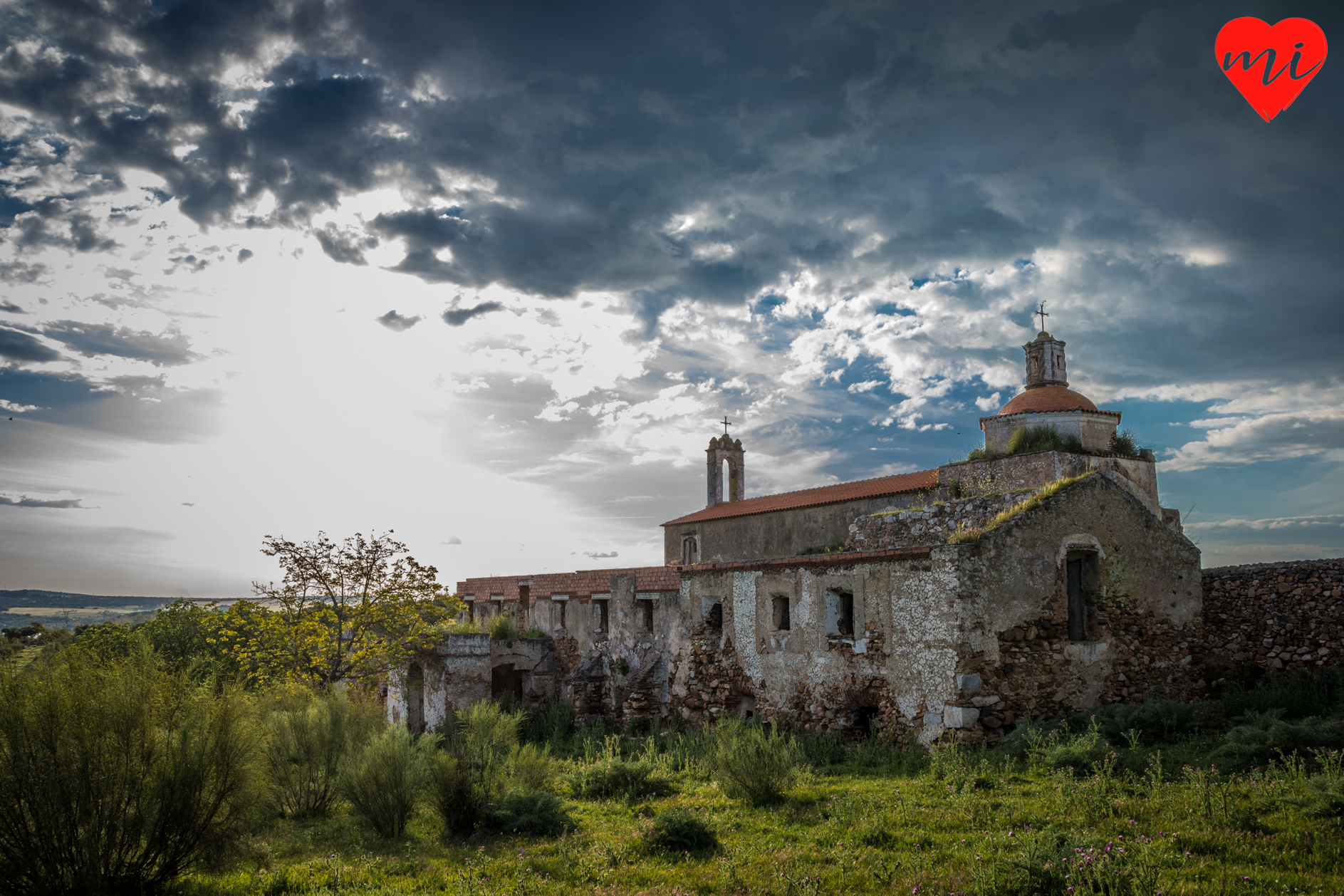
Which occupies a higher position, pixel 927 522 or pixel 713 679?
pixel 927 522

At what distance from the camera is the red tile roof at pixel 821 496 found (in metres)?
24.5

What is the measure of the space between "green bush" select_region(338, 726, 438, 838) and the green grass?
0.88ft

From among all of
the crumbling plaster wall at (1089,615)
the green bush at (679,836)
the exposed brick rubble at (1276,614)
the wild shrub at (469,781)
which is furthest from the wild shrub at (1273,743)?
the wild shrub at (469,781)

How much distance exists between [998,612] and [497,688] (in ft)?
51.5

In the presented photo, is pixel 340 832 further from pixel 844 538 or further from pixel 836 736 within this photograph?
pixel 844 538

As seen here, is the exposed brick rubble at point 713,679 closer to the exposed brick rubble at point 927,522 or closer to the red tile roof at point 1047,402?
the exposed brick rubble at point 927,522

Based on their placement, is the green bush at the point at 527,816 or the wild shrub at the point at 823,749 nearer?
the green bush at the point at 527,816

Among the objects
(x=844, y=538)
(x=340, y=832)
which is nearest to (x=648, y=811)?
(x=340, y=832)

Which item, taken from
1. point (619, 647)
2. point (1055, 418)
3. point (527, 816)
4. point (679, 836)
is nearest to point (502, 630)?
point (619, 647)

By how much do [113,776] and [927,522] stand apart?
1381cm

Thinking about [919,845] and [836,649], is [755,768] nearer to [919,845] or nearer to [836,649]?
[919,845]

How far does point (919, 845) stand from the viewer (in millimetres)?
8258

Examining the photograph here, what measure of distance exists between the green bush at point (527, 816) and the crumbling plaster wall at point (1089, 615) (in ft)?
21.0

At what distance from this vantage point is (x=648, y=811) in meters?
11.2
